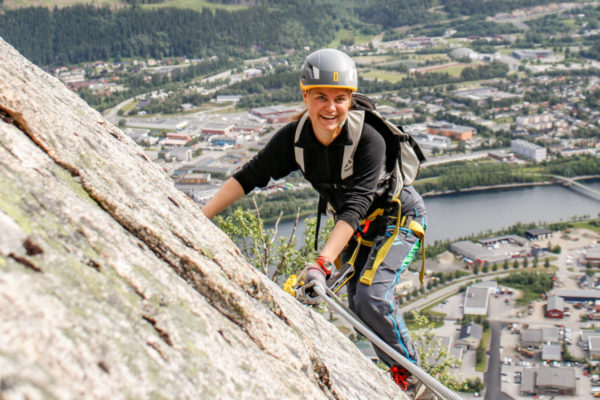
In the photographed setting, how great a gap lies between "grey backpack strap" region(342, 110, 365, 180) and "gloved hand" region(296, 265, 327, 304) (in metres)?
0.40

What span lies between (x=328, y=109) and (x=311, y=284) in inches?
26.3

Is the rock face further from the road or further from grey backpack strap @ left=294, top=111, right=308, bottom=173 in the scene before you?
the road

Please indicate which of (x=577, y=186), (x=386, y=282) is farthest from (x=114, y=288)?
(x=577, y=186)

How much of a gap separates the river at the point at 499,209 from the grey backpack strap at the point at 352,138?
84.2 feet

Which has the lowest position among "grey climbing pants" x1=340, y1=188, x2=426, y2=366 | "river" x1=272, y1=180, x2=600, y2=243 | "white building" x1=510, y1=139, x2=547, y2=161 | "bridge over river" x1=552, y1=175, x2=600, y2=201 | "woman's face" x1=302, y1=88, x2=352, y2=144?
"river" x1=272, y1=180, x2=600, y2=243

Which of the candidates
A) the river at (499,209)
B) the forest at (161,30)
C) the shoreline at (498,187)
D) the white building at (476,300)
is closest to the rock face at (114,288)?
the white building at (476,300)

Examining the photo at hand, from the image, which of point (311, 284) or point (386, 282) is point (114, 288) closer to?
point (311, 284)

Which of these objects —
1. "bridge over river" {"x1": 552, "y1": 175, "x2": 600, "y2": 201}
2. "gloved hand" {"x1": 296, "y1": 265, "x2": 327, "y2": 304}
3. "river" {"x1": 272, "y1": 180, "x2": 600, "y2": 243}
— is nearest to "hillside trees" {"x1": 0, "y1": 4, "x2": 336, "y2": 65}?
"bridge over river" {"x1": 552, "y1": 175, "x2": 600, "y2": 201}

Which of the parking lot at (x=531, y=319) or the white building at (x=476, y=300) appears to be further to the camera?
the white building at (x=476, y=300)

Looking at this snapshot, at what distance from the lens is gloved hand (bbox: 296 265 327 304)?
7.74 ft

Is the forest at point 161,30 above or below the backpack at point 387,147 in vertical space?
below

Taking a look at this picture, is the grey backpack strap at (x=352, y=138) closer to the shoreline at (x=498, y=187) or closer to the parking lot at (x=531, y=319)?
the parking lot at (x=531, y=319)

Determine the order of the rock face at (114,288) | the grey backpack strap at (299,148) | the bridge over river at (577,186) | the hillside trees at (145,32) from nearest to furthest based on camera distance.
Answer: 1. the rock face at (114,288)
2. the grey backpack strap at (299,148)
3. the bridge over river at (577,186)
4. the hillside trees at (145,32)

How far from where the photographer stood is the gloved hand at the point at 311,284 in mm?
2359
